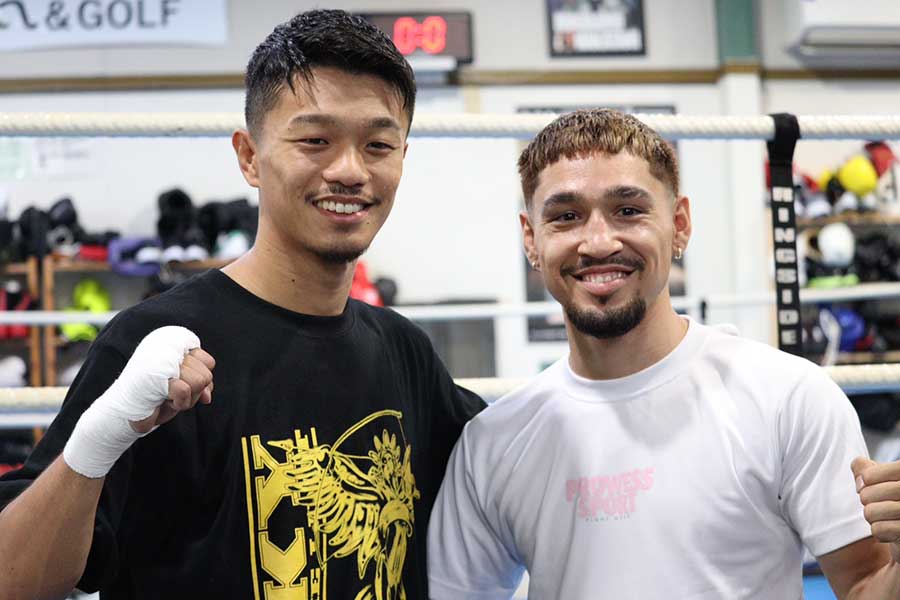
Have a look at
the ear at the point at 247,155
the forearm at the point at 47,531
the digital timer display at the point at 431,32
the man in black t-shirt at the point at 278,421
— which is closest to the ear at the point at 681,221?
the man in black t-shirt at the point at 278,421

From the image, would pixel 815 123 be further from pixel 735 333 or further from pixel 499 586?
pixel 499 586

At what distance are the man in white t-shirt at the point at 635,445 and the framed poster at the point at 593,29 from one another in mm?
4785

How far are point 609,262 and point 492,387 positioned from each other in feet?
1.07

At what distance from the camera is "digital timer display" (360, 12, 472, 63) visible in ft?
18.6

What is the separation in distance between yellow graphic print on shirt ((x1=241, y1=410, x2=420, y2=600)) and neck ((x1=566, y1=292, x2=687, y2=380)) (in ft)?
→ 1.09

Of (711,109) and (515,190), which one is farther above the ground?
(711,109)

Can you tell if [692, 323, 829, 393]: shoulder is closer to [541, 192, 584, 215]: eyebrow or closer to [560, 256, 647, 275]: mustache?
[560, 256, 647, 275]: mustache

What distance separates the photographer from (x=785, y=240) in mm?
1604

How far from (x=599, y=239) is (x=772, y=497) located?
423mm

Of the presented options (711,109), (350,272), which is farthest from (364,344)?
(711,109)

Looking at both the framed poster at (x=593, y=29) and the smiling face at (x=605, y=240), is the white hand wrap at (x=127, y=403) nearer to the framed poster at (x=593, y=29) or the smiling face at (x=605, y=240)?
the smiling face at (x=605, y=240)

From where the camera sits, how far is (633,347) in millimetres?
1356

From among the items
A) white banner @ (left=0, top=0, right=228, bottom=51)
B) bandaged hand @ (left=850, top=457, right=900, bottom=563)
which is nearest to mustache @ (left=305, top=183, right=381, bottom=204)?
bandaged hand @ (left=850, top=457, right=900, bottom=563)

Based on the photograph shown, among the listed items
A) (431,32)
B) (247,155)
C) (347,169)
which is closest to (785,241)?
(347,169)
